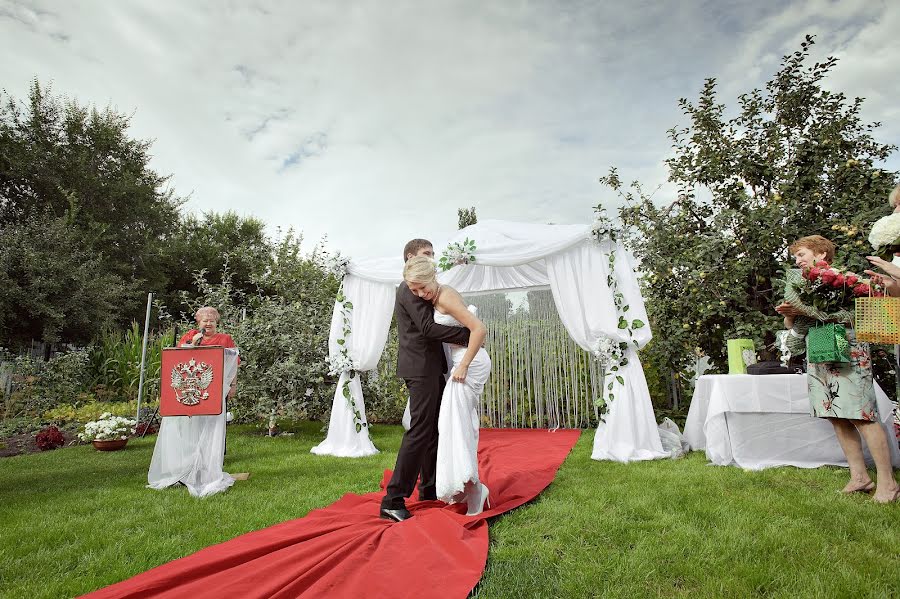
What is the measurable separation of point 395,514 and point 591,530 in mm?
1003

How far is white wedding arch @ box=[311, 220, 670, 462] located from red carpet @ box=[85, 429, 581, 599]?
6.83 feet

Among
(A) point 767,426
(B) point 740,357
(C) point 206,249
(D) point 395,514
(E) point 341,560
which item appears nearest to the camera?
(E) point 341,560

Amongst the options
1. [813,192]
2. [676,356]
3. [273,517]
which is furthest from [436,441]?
[813,192]

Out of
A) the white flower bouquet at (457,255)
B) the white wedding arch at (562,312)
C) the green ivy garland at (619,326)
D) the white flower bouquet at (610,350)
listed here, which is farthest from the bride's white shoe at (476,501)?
the white flower bouquet at (457,255)

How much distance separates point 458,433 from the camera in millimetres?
2736

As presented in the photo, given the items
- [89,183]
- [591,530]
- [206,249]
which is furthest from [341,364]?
[206,249]

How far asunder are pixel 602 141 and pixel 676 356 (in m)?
3.04

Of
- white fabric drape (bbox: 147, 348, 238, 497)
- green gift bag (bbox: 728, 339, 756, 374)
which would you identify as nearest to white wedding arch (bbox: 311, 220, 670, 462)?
green gift bag (bbox: 728, 339, 756, 374)

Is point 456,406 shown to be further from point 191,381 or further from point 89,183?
point 89,183

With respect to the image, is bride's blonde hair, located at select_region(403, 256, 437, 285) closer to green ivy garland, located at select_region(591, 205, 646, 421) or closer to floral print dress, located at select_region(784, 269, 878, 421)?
floral print dress, located at select_region(784, 269, 878, 421)

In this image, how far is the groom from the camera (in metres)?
2.70

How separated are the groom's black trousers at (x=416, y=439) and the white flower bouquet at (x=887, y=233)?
228cm

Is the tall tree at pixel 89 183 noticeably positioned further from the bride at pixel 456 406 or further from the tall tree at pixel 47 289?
the bride at pixel 456 406

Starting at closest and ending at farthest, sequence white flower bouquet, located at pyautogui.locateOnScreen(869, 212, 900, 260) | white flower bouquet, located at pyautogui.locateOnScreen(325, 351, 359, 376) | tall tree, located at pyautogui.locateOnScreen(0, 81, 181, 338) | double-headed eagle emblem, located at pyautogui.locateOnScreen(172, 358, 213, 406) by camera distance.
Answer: white flower bouquet, located at pyautogui.locateOnScreen(869, 212, 900, 260) → double-headed eagle emblem, located at pyautogui.locateOnScreen(172, 358, 213, 406) → white flower bouquet, located at pyautogui.locateOnScreen(325, 351, 359, 376) → tall tree, located at pyautogui.locateOnScreen(0, 81, 181, 338)
